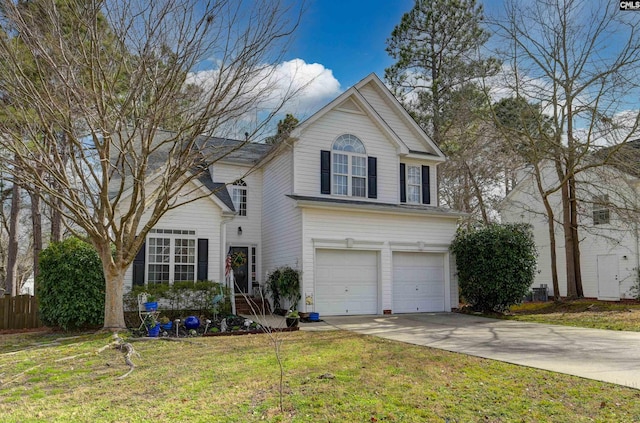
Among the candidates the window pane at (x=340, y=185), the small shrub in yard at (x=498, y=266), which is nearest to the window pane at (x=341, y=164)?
the window pane at (x=340, y=185)

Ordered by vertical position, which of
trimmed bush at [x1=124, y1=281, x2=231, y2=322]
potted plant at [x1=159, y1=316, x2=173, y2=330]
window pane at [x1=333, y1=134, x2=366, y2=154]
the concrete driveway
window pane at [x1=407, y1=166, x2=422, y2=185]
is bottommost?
the concrete driveway

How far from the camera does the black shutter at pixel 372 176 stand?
17.2 m

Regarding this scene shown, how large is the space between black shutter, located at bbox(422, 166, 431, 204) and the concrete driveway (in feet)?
16.6

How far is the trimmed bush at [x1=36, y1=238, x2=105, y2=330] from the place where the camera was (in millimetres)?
12164

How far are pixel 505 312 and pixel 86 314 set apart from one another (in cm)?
1347

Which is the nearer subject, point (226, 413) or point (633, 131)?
point (226, 413)

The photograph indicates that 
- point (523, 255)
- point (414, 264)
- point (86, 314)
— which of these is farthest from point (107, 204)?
point (523, 255)

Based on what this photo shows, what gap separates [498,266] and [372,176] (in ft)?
18.0

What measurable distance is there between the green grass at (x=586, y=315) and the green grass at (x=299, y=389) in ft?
23.1

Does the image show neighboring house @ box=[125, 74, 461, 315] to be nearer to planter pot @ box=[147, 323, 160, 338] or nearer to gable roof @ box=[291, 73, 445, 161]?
gable roof @ box=[291, 73, 445, 161]

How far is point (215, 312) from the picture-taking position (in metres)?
13.8

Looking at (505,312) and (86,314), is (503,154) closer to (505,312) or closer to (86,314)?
(505,312)

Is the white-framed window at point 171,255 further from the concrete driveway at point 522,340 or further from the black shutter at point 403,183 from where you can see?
the black shutter at point 403,183

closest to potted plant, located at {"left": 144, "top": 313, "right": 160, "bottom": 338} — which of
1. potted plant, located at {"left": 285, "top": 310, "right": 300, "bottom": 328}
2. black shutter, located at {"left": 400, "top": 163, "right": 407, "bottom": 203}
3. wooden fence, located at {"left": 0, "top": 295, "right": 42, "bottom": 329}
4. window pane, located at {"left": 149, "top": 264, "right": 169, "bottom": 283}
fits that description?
window pane, located at {"left": 149, "top": 264, "right": 169, "bottom": 283}
